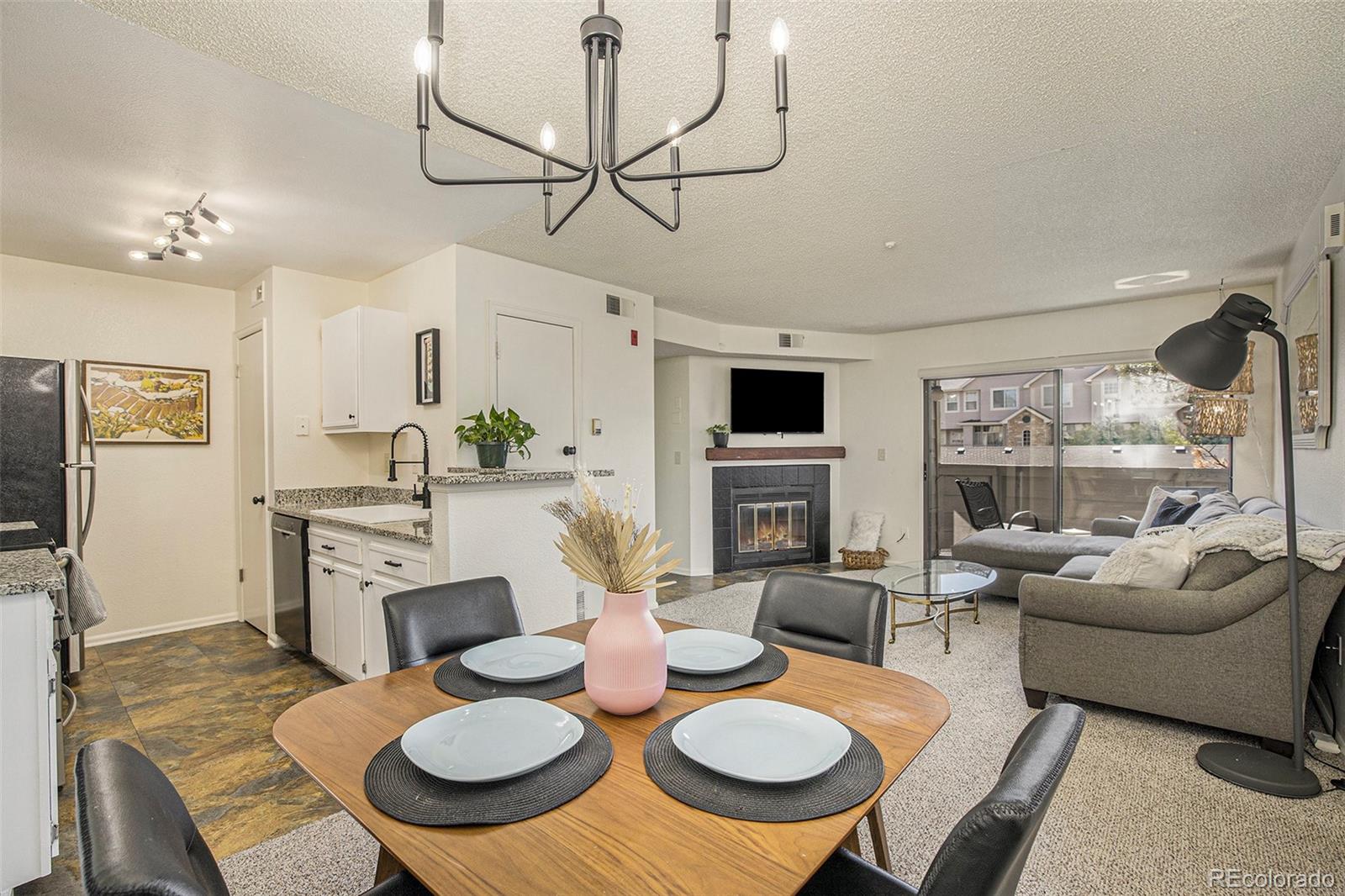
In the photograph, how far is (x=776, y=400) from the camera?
21.4ft

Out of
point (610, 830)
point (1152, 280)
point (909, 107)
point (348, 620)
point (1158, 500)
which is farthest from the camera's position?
point (1158, 500)

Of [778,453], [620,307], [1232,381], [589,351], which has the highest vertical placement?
[620,307]

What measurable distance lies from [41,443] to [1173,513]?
20.7 ft

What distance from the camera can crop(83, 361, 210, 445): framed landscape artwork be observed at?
3842 millimetres

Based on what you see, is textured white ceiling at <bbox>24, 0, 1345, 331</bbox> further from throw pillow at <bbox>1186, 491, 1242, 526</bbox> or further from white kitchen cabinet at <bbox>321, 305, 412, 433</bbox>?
→ throw pillow at <bbox>1186, 491, 1242, 526</bbox>

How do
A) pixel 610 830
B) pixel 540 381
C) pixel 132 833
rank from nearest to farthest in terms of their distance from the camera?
pixel 132 833, pixel 610 830, pixel 540 381

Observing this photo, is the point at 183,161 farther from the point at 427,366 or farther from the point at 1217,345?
the point at 1217,345

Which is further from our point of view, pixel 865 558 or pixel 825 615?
pixel 865 558

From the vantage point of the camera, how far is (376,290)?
4.17 m

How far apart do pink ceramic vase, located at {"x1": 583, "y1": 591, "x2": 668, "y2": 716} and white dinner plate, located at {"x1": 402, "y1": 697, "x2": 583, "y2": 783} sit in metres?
0.09

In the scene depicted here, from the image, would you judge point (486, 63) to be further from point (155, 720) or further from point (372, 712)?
point (155, 720)

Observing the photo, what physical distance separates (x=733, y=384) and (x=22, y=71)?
5.14m

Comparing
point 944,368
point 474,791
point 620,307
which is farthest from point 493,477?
point 944,368

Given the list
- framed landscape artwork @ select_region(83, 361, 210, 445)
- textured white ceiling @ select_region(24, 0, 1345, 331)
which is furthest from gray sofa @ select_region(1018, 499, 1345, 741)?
framed landscape artwork @ select_region(83, 361, 210, 445)
